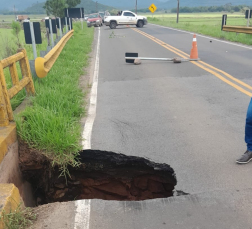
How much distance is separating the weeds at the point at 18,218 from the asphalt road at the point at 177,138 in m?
0.09

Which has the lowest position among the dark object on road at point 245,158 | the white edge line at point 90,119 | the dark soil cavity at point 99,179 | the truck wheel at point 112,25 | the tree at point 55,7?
the dark soil cavity at point 99,179

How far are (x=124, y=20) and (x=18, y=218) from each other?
30381mm

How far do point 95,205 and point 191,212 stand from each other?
991 millimetres

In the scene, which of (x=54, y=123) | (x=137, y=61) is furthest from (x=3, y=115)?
(x=137, y=61)

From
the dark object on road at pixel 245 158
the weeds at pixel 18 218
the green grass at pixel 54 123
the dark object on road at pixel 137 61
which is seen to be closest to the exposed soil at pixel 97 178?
the green grass at pixel 54 123

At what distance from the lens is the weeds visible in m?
2.67

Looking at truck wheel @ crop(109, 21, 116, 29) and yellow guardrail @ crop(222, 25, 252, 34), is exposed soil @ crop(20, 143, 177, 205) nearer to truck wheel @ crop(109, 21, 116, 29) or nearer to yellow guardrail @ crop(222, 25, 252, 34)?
yellow guardrail @ crop(222, 25, 252, 34)

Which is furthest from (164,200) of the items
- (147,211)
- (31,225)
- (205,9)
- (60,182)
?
(205,9)

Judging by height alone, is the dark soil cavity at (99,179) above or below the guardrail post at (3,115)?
below

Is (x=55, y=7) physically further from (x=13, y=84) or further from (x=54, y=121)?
(x=54, y=121)

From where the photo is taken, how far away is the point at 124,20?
31.3 m

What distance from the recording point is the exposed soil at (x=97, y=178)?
14.0 ft

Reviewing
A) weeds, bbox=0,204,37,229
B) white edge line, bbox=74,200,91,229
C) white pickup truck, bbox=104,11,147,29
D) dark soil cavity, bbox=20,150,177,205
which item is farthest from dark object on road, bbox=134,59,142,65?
white pickup truck, bbox=104,11,147,29

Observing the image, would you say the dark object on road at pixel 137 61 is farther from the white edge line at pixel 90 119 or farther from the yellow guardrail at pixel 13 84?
the yellow guardrail at pixel 13 84
